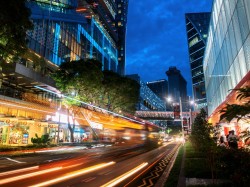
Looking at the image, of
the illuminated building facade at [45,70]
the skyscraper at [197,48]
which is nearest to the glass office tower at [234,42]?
the illuminated building facade at [45,70]

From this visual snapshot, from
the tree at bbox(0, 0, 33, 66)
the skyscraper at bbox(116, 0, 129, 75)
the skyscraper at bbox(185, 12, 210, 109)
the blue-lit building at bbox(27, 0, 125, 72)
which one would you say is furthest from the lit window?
the tree at bbox(0, 0, 33, 66)

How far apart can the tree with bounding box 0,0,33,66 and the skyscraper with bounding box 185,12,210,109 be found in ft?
279

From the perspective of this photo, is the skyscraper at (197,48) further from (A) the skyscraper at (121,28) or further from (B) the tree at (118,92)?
(B) the tree at (118,92)

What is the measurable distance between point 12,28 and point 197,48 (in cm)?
9620

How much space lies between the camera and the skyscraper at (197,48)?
100 m

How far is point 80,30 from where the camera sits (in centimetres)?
6888

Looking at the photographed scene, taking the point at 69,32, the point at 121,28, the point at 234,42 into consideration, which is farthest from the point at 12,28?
the point at 121,28

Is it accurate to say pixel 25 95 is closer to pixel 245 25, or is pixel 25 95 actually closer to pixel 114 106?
pixel 114 106

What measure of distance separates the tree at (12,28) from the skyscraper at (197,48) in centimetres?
8492

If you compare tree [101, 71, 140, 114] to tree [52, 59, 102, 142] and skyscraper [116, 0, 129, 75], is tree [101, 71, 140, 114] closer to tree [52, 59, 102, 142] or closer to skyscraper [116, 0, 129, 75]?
tree [52, 59, 102, 142]

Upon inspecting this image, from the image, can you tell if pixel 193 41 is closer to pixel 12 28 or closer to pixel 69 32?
pixel 69 32

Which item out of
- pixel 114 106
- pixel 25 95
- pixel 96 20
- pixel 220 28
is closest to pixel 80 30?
pixel 96 20

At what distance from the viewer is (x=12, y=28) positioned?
18688 mm

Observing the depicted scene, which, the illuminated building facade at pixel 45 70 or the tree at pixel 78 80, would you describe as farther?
the tree at pixel 78 80
